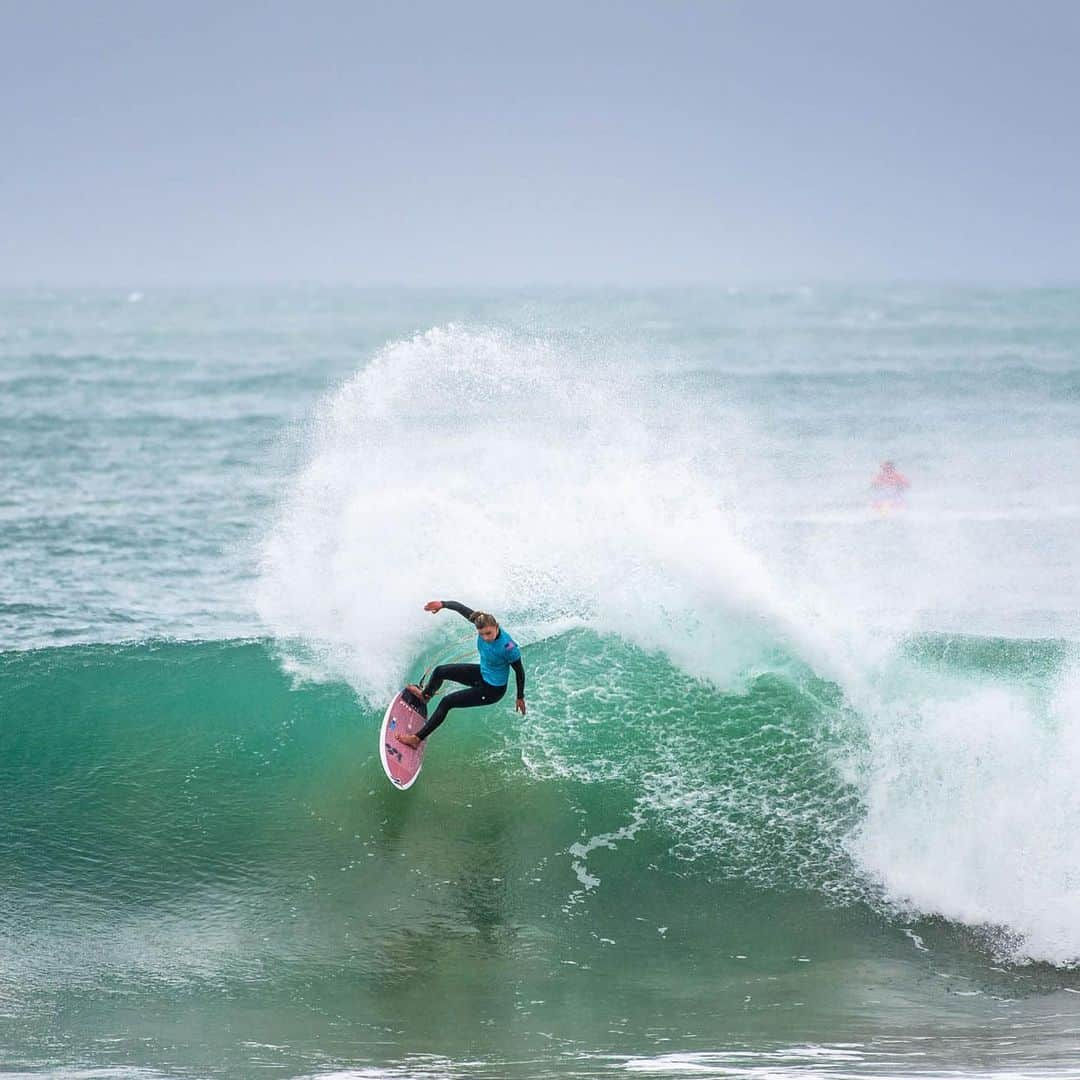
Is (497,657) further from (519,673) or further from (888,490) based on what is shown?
(888,490)

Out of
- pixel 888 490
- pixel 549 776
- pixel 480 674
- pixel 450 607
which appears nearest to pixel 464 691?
pixel 480 674

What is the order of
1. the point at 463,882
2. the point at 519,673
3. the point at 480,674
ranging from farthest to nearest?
the point at 480,674, the point at 519,673, the point at 463,882

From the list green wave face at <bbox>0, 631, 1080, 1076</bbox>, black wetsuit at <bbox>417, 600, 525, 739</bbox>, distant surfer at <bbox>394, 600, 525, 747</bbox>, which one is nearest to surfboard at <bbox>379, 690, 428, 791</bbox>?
distant surfer at <bbox>394, 600, 525, 747</bbox>

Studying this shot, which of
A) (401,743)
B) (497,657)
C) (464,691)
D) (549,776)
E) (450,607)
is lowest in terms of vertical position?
(549,776)

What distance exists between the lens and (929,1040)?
29.8 feet

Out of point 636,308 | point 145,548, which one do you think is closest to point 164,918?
point 145,548

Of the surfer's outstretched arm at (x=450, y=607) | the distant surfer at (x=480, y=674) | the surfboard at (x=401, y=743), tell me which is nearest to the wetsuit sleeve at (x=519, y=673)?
the distant surfer at (x=480, y=674)

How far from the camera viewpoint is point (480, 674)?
12.1 m

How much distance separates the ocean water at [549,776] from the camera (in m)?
9.59

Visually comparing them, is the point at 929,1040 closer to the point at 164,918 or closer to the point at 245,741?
the point at 164,918

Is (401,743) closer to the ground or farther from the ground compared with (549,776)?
farther from the ground

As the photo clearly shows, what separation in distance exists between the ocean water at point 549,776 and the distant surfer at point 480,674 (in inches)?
37.6

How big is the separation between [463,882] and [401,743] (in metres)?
1.66

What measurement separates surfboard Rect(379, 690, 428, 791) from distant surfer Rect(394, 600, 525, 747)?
3.7 inches
